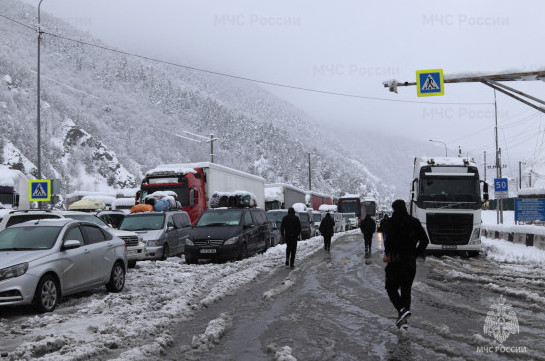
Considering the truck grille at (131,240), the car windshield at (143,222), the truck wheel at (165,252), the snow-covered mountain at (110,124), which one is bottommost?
the truck wheel at (165,252)

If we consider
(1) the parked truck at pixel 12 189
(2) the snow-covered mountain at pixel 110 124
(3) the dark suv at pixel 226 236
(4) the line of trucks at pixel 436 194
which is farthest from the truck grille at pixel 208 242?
(2) the snow-covered mountain at pixel 110 124

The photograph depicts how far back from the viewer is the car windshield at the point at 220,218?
19609 millimetres

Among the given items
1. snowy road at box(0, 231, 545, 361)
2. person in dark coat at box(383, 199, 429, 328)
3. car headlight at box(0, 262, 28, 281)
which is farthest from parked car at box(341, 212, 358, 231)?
person in dark coat at box(383, 199, 429, 328)

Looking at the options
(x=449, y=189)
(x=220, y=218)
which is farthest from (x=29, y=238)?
(x=449, y=189)

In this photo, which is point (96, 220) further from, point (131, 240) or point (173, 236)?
point (173, 236)

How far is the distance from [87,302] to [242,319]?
3658 millimetres

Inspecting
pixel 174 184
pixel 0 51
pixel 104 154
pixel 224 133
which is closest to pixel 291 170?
pixel 224 133

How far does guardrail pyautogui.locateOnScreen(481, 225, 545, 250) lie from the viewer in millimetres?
19969

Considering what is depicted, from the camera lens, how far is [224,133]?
564 ft

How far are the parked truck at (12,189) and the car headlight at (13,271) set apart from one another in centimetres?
1570

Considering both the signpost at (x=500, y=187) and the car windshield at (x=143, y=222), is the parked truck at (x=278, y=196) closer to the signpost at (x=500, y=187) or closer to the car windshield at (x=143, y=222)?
the signpost at (x=500, y=187)

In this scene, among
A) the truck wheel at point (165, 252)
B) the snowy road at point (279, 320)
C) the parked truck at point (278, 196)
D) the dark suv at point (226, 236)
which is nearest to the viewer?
the snowy road at point (279, 320)

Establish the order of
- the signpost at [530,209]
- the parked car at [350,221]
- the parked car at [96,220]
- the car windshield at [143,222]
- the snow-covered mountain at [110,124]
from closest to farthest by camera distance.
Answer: the parked car at [96,220], the car windshield at [143,222], the signpost at [530,209], the parked car at [350,221], the snow-covered mountain at [110,124]

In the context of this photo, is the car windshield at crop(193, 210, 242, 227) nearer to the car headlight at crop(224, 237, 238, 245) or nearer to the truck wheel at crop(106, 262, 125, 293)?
the car headlight at crop(224, 237, 238, 245)
